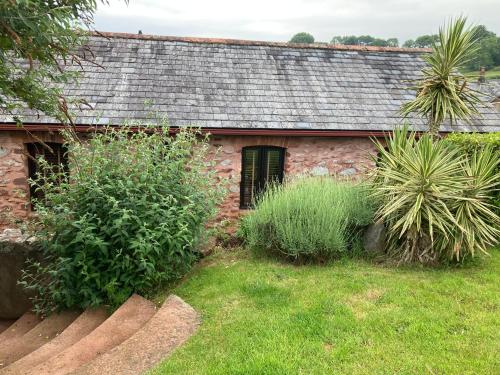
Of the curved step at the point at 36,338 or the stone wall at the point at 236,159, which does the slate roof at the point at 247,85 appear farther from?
the curved step at the point at 36,338

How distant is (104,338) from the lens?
4.37m

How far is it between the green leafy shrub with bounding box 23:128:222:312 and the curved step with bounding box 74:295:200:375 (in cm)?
73

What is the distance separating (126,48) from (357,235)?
8127 mm

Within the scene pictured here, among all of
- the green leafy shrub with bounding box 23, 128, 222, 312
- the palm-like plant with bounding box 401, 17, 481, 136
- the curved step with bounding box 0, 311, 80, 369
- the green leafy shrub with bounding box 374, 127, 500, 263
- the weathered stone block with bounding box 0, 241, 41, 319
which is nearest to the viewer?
the curved step with bounding box 0, 311, 80, 369

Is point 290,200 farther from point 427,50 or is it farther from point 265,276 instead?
point 427,50

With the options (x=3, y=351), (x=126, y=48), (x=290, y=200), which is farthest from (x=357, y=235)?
(x=126, y=48)

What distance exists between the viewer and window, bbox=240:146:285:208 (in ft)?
32.3

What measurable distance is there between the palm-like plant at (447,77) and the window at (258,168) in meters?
3.44

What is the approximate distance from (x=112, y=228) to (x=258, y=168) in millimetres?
5335

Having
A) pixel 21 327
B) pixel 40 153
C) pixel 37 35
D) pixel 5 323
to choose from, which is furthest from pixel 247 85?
pixel 5 323

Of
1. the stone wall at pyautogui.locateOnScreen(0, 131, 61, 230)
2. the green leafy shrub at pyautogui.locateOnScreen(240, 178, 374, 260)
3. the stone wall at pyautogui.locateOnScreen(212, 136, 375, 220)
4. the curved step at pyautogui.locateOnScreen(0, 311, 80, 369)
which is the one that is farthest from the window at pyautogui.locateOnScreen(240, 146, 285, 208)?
the curved step at pyautogui.locateOnScreen(0, 311, 80, 369)

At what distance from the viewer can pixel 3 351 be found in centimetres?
510

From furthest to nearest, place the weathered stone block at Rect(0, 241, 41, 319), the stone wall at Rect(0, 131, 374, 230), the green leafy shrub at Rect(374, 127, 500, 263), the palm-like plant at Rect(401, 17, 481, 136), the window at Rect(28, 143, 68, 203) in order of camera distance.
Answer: the window at Rect(28, 143, 68, 203) < the stone wall at Rect(0, 131, 374, 230) < the palm-like plant at Rect(401, 17, 481, 136) < the weathered stone block at Rect(0, 241, 41, 319) < the green leafy shrub at Rect(374, 127, 500, 263)

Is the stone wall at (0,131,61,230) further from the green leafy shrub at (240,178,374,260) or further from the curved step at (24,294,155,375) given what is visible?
the green leafy shrub at (240,178,374,260)
